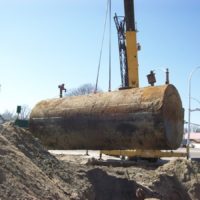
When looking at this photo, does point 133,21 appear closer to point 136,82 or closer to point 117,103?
point 136,82

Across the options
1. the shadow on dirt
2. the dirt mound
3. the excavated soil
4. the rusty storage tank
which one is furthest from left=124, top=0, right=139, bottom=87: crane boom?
the dirt mound

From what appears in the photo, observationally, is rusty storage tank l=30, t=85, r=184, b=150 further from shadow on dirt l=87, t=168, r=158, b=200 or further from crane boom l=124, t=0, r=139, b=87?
crane boom l=124, t=0, r=139, b=87

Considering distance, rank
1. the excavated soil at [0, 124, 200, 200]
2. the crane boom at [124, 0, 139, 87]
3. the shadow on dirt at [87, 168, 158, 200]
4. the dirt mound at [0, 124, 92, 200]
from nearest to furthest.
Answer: the dirt mound at [0, 124, 92, 200] < the excavated soil at [0, 124, 200, 200] < the shadow on dirt at [87, 168, 158, 200] < the crane boom at [124, 0, 139, 87]

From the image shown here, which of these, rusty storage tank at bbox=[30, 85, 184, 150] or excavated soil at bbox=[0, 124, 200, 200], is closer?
excavated soil at bbox=[0, 124, 200, 200]

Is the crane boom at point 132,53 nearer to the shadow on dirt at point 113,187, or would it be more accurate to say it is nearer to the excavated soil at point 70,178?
the excavated soil at point 70,178

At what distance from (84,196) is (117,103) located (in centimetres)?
244

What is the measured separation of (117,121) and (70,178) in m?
1.85

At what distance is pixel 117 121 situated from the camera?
8930 millimetres

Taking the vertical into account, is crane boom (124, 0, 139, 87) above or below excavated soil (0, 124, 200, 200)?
above

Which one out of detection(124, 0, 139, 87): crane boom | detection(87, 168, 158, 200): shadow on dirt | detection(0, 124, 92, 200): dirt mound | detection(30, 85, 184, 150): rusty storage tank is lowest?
detection(87, 168, 158, 200): shadow on dirt

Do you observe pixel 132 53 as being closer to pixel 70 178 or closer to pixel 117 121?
pixel 117 121

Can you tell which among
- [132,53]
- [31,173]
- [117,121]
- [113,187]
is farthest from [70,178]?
[132,53]

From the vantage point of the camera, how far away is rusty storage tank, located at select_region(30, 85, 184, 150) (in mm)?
8641

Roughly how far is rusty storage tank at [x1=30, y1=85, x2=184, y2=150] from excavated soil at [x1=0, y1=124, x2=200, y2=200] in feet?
2.58
